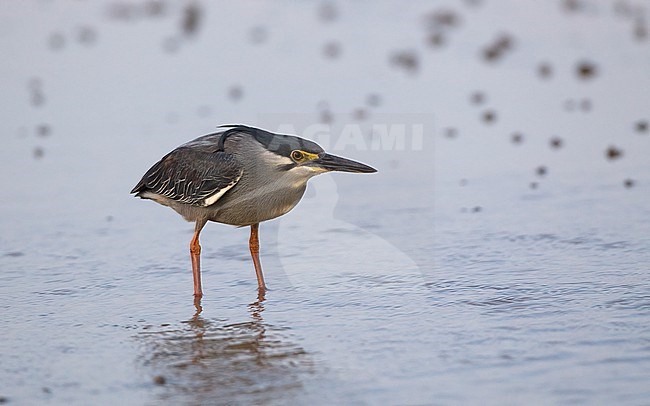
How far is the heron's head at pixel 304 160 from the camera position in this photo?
25.2 feet

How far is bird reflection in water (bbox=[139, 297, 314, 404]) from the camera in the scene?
5.85 metres

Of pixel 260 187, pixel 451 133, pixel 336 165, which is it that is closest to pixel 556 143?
pixel 451 133

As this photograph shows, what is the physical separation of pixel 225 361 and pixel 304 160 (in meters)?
1.86

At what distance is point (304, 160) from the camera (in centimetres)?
774

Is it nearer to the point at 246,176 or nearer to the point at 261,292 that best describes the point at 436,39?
the point at 246,176

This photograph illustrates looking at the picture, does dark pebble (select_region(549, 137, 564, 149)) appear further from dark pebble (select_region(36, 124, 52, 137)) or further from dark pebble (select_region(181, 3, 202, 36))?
dark pebble (select_region(181, 3, 202, 36))

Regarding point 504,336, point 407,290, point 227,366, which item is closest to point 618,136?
point 407,290

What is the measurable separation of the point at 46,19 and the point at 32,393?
14496 mm

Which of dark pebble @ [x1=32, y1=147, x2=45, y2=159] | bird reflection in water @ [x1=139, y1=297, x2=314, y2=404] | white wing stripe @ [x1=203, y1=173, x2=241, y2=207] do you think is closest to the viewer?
bird reflection in water @ [x1=139, y1=297, x2=314, y2=404]

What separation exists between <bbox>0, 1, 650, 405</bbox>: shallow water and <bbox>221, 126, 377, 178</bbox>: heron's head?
85cm

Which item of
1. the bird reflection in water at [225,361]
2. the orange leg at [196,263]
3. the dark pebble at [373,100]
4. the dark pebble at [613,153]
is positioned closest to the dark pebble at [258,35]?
the dark pebble at [373,100]

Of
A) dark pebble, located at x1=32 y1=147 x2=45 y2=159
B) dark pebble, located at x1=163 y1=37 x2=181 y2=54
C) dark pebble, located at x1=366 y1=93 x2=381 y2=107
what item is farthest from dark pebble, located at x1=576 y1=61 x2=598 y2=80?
dark pebble, located at x1=32 y1=147 x2=45 y2=159

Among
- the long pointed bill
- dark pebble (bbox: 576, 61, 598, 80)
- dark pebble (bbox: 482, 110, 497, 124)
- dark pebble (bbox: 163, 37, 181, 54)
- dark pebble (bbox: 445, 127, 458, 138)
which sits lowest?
the long pointed bill

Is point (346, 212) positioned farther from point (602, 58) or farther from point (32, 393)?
point (602, 58)
